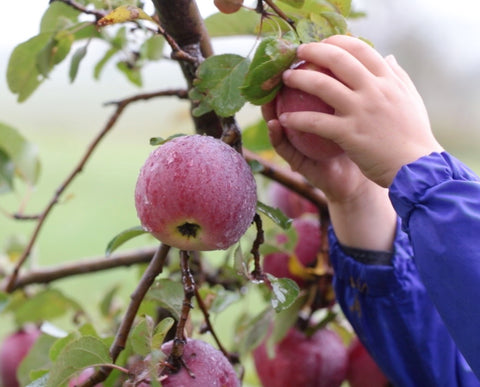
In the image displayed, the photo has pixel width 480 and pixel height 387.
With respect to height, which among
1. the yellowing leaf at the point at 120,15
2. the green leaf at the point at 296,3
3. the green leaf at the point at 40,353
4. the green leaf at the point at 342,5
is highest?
the yellowing leaf at the point at 120,15

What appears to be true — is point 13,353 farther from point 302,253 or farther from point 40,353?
point 302,253

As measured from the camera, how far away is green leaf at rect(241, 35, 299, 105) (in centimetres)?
49

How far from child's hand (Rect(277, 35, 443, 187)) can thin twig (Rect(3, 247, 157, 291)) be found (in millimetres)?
454

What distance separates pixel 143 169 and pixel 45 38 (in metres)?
0.26

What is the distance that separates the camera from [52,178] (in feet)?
13.0

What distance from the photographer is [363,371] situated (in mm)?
848

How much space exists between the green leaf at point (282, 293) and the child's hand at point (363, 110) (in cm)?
11

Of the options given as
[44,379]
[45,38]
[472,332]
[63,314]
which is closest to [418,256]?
[472,332]

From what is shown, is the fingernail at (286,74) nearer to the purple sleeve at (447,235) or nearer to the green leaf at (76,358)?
the purple sleeve at (447,235)

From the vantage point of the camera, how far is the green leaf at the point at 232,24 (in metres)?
0.66

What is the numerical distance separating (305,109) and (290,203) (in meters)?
0.50

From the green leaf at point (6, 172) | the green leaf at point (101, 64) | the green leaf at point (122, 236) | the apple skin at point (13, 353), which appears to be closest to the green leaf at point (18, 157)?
the green leaf at point (6, 172)

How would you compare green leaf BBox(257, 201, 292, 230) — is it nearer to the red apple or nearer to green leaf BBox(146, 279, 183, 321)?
green leaf BBox(146, 279, 183, 321)

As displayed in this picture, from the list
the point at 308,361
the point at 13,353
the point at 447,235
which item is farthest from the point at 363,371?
the point at 13,353
